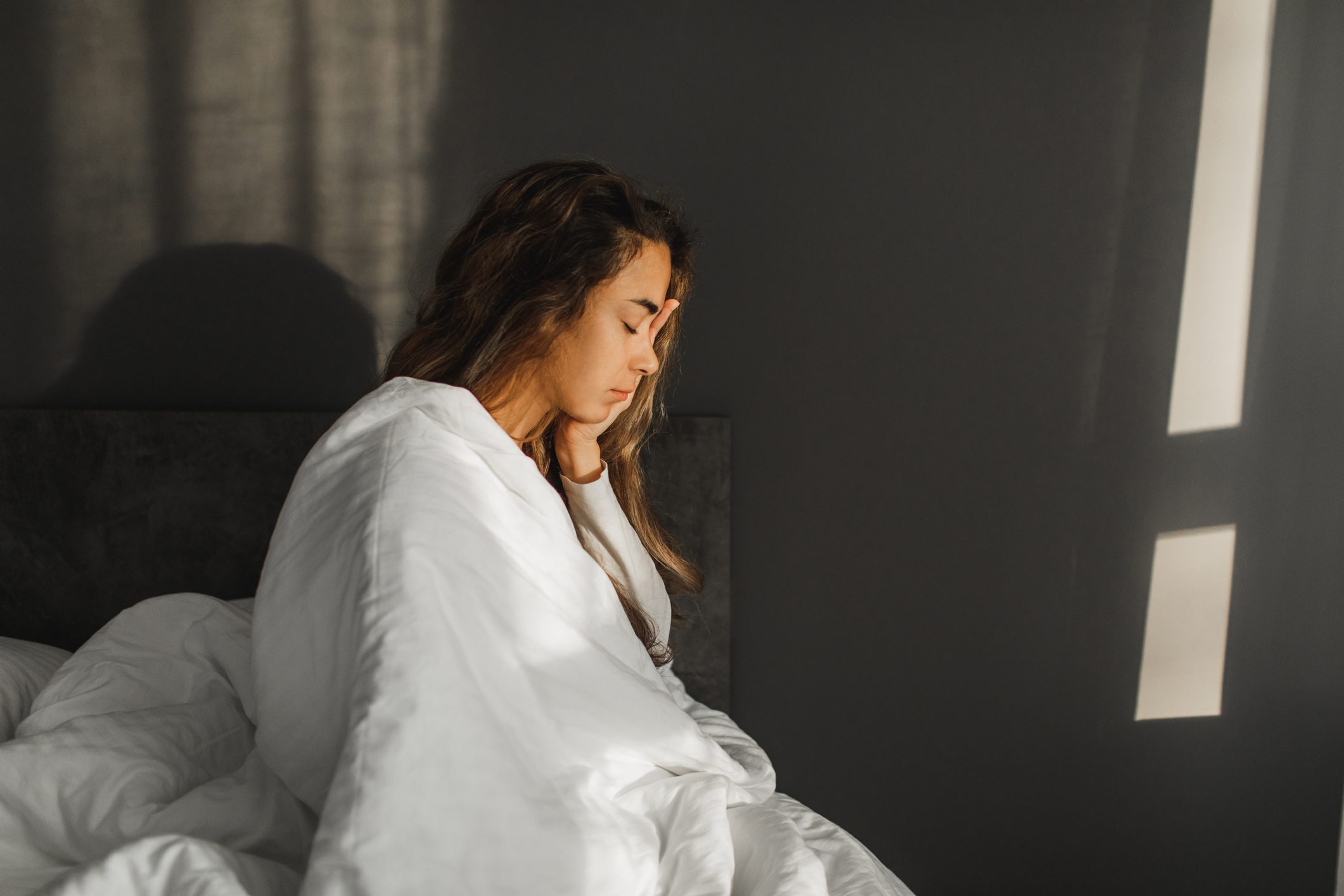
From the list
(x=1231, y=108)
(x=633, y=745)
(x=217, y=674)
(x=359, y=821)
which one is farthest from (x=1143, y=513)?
(x=217, y=674)

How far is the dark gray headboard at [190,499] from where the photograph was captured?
4.92ft

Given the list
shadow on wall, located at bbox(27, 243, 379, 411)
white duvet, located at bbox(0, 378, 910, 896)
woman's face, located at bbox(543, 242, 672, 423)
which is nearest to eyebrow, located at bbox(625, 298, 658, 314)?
woman's face, located at bbox(543, 242, 672, 423)

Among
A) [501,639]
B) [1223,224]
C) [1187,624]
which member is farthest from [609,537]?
[1223,224]

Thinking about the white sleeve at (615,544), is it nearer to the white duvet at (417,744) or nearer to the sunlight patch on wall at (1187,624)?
the white duvet at (417,744)

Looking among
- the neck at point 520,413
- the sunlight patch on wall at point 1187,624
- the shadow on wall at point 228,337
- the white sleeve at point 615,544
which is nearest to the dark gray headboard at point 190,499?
the shadow on wall at point 228,337

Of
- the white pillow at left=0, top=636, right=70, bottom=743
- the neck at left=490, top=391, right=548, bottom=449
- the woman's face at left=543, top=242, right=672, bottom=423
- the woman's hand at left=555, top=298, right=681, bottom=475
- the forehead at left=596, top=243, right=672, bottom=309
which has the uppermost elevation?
the forehead at left=596, top=243, right=672, bottom=309

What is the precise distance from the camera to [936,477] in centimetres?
152

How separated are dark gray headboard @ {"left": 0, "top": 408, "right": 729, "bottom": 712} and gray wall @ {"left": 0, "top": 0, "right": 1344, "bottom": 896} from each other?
8 cm

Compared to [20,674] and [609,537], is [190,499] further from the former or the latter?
[609,537]

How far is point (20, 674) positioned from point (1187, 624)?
1883 mm

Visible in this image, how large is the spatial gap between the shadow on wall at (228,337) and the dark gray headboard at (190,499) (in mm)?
79

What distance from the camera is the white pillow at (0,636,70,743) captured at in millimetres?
1181

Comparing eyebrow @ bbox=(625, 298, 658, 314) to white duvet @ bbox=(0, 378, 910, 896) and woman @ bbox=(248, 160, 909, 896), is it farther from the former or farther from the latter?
white duvet @ bbox=(0, 378, 910, 896)

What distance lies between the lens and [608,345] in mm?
1110
